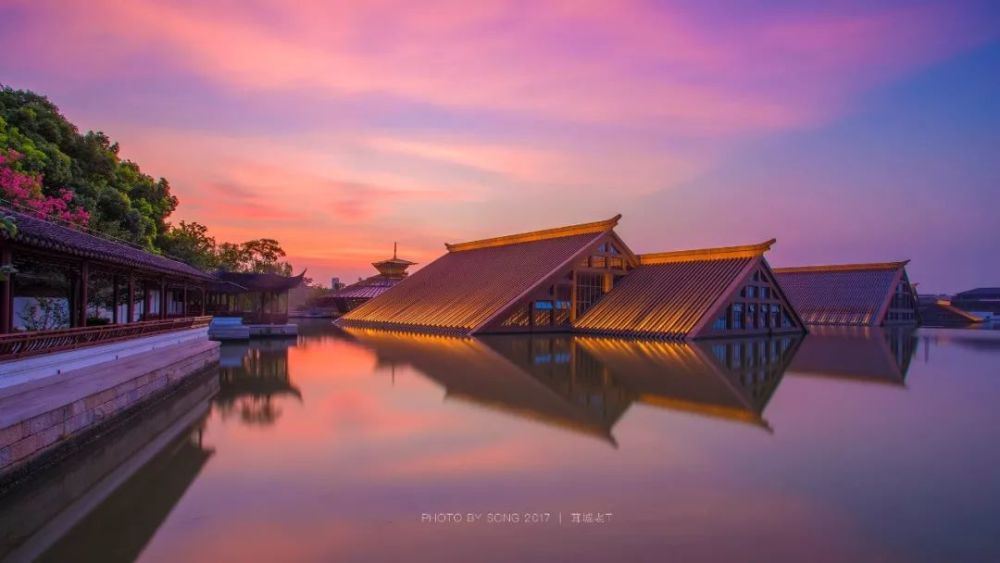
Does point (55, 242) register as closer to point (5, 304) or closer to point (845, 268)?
point (5, 304)

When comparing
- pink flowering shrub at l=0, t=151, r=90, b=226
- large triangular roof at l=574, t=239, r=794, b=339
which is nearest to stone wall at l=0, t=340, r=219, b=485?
pink flowering shrub at l=0, t=151, r=90, b=226

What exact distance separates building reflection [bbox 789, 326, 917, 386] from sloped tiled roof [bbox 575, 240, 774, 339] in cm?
548

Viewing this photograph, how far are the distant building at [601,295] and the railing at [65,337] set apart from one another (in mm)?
19354

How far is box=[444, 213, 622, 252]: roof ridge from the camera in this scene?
40500 mm

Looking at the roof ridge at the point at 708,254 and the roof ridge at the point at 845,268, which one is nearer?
the roof ridge at the point at 708,254

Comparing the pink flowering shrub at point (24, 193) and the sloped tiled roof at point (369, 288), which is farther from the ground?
the pink flowering shrub at point (24, 193)

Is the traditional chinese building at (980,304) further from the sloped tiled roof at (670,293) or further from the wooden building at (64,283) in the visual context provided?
the wooden building at (64,283)

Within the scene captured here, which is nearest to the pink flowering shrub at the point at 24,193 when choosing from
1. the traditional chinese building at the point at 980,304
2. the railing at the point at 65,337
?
the railing at the point at 65,337

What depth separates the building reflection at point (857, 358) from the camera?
19031mm

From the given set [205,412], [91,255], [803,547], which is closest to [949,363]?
[803,547]

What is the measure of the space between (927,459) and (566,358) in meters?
13.9

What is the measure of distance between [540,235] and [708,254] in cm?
1327

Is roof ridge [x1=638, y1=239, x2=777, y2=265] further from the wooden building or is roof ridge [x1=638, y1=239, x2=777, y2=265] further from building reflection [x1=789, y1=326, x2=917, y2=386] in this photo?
the wooden building

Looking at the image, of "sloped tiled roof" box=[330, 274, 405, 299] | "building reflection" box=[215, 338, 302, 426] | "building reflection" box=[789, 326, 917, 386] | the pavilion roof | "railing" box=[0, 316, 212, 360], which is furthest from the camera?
"sloped tiled roof" box=[330, 274, 405, 299]
